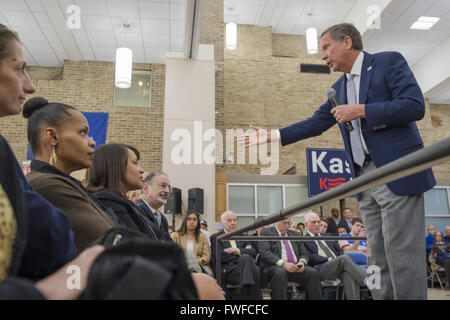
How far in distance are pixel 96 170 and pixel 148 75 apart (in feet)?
30.8

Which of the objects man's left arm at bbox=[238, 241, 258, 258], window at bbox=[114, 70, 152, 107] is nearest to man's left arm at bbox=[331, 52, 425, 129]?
man's left arm at bbox=[238, 241, 258, 258]

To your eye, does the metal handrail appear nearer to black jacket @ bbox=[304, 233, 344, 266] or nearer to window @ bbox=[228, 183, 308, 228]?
black jacket @ bbox=[304, 233, 344, 266]

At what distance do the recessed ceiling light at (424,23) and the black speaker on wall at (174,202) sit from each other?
745 cm

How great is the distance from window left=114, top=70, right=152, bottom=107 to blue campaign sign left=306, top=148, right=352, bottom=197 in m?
4.72

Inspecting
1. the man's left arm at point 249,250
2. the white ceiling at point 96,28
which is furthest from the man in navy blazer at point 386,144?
the white ceiling at point 96,28

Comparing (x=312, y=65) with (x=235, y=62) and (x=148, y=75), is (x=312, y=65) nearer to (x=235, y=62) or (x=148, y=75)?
(x=235, y=62)

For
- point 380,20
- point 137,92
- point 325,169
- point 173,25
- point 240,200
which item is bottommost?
point 240,200

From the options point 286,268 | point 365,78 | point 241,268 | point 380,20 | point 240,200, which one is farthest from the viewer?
point 240,200

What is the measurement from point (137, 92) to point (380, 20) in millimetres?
6545

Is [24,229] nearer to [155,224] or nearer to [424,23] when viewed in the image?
[155,224]

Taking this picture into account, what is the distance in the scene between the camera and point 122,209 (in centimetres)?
180

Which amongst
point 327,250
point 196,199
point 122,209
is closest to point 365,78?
point 122,209

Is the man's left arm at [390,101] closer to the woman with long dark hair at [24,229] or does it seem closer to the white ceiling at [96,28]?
the woman with long dark hair at [24,229]

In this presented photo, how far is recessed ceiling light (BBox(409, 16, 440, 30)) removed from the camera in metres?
9.75
